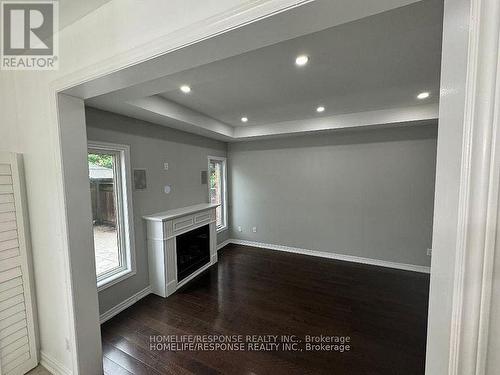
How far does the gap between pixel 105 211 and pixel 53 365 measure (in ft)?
5.01

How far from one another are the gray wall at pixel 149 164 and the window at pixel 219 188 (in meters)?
0.68

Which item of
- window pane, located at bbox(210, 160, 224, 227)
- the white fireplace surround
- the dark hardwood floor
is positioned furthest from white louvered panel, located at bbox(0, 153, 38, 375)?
window pane, located at bbox(210, 160, 224, 227)

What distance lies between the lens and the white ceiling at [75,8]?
3.77 feet

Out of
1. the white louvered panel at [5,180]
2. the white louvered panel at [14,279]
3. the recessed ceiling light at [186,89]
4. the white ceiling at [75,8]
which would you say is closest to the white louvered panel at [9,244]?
the white louvered panel at [14,279]

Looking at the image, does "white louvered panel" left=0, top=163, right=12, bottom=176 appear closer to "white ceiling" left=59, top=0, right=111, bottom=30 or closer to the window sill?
"white ceiling" left=59, top=0, right=111, bottom=30

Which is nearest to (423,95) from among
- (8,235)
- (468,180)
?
(468,180)

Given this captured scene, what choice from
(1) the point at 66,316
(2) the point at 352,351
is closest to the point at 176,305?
(1) the point at 66,316

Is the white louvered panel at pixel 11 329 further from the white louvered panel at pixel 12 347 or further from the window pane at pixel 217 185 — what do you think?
the window pane at pixel 217 185

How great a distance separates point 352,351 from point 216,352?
1.34 m

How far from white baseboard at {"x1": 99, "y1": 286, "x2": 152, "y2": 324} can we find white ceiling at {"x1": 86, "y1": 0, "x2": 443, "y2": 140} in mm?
2456

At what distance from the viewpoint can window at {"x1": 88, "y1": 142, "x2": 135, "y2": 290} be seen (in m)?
2.51

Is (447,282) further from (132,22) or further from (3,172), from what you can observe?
(3,172)

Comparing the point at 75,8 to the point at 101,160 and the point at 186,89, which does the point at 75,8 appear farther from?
the point at 101,160

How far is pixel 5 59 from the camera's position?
4.98 ft
